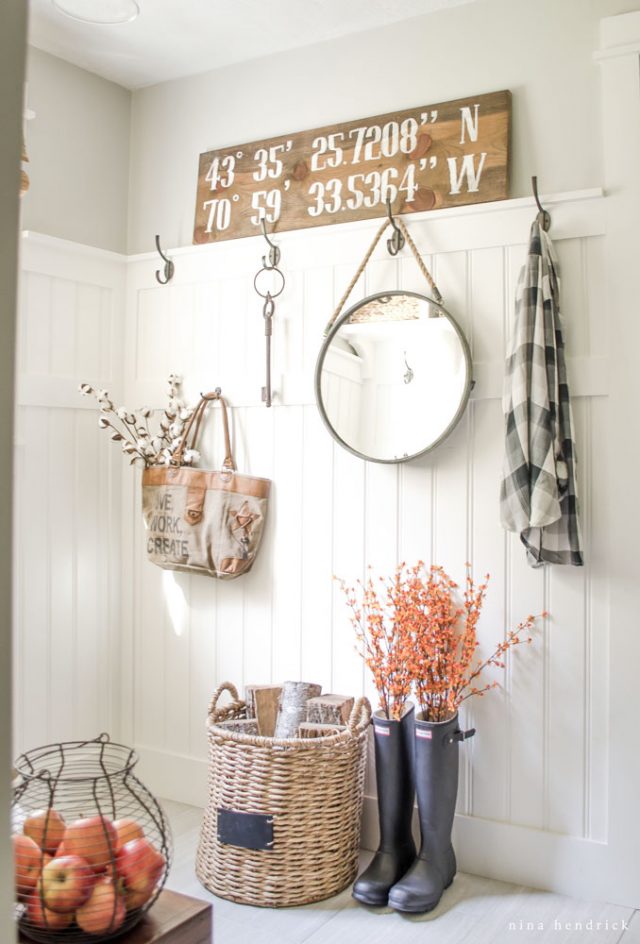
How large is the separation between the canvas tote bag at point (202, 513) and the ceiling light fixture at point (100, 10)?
1120 mm

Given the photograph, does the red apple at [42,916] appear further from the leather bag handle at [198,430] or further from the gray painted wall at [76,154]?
the gray painted wall at [76,154]

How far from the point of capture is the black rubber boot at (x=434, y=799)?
2078 millimetres

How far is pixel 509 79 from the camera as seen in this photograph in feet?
7.48

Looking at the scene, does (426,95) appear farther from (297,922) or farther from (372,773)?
(297,922)

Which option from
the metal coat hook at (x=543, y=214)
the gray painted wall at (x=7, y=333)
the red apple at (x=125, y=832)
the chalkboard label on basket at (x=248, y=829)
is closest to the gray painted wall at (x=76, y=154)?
the metal coat hook at (x=543, y=214)

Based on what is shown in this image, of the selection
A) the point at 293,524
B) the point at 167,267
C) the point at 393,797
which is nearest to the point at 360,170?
the point at 167,267

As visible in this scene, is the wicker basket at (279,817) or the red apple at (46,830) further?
the wicker basket at (279,817)

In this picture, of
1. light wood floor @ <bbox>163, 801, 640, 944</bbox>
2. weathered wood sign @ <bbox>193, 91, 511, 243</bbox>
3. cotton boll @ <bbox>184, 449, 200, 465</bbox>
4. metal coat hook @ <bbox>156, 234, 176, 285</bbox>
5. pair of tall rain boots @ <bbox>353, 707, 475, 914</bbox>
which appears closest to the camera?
light wood floor @ <bbox>163, 801, 640, 944</bbox>

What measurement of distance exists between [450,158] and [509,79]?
0.25 metres

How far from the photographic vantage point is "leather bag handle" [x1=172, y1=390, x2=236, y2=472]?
2.66 m

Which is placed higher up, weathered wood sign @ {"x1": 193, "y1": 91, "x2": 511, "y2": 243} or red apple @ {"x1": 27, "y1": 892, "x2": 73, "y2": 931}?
weathered wood sign @ {"x1": 193, "y1": 91, "x2": 511, "y2": 243}

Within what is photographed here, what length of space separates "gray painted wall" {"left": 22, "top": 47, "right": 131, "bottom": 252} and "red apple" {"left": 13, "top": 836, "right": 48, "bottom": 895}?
196 cm

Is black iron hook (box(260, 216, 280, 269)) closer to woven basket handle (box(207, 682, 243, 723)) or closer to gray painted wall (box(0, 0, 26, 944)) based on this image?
woven basket handle (box(207, 682, 243, 723))

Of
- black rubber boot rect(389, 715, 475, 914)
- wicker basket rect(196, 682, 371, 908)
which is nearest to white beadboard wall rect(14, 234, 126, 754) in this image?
wicker basket rect(196, 682, 371, 908)
